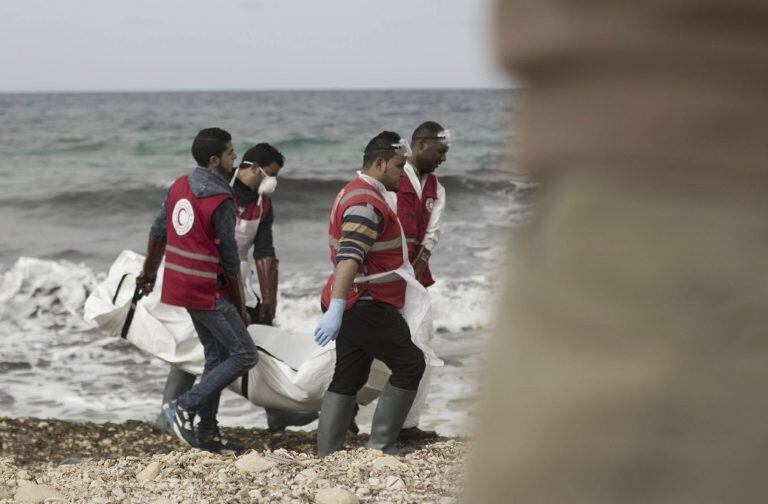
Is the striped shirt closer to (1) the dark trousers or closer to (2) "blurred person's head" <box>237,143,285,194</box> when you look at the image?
(1) the dark trousers

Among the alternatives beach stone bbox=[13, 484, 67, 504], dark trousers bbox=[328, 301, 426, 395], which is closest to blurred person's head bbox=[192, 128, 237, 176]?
dark trousers bbox=[328, 301, 426, 395]

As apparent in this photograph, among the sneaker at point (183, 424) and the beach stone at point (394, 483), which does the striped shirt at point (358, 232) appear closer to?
the beach stone at point (394, 483)

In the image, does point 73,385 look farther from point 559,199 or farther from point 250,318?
point 559,199

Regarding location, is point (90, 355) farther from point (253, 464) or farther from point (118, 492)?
point (118, 492)

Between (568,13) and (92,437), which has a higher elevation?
(568,13)

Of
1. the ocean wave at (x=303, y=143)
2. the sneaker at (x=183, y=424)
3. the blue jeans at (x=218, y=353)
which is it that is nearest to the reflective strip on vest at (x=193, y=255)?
the blue jeans at (x=218, y=353)

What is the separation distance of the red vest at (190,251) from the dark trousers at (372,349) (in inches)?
36.1

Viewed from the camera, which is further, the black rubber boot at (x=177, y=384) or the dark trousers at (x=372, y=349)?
the black rubber boot at (x=177, y=384)

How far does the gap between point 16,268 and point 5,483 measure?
46.6 feet

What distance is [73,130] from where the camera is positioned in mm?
49000

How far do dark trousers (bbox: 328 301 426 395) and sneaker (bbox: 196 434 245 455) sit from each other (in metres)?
1.10

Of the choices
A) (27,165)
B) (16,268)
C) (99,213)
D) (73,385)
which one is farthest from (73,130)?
(73,385)

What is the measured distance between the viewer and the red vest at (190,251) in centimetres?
667

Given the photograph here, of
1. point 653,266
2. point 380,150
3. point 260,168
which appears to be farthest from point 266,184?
point 653,266
